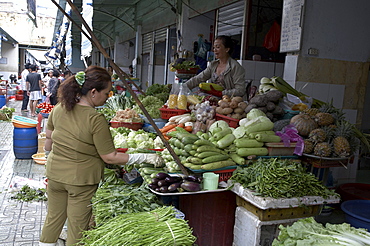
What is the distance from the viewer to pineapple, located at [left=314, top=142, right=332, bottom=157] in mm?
3604

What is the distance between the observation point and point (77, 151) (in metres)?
2.68

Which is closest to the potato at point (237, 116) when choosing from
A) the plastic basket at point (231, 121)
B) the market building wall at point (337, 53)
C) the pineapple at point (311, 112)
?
the plastic basket at point (231, 121)

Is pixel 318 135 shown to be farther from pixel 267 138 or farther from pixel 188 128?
pixel 188 128

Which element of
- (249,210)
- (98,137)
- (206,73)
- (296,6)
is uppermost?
(296,6)

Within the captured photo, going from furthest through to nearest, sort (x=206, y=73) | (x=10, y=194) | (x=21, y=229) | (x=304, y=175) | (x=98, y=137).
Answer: (x=206, y=73) < (x=10, y=194) < (x=21, y=229) < (x=304, y=175) < (x=98, y=137)

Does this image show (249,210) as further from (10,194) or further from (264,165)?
(10,194)

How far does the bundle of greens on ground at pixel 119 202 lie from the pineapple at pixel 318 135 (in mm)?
2021

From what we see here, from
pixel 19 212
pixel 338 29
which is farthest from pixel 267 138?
pixel 19 212

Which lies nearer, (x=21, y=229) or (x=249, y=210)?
(x=249, y=210)

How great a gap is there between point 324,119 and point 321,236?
230 cm

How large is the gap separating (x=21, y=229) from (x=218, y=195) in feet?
8.76

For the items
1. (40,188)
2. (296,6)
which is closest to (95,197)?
(40,188)

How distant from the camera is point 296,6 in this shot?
204 inches

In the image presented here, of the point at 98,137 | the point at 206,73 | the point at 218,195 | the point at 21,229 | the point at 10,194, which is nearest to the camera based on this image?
the point at 98,137
